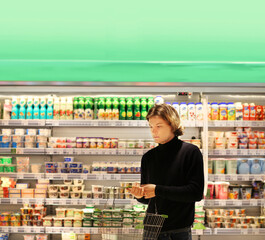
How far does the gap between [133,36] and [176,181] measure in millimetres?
1155

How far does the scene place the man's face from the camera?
1.96 metres

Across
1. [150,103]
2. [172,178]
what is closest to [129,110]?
[150,103]

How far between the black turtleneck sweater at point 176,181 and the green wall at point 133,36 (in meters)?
0.97

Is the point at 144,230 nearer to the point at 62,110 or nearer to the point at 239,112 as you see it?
the point at 62,110

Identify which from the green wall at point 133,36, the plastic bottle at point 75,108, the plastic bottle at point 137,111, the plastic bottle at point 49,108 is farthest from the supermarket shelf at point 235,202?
the green wall at point 133,36

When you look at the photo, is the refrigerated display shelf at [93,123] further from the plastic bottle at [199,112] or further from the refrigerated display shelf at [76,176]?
the refrigerated display shelf at [76,176]

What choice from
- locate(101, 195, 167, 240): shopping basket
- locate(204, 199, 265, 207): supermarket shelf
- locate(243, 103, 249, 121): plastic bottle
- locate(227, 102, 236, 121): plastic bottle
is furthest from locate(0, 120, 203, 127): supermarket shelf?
locate(101, 195, 167, 240): shopping basket

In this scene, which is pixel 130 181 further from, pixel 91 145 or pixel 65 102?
pixel 65 102

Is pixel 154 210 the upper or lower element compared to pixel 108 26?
lower

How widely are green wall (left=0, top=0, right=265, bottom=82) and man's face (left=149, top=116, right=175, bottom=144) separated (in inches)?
38.5

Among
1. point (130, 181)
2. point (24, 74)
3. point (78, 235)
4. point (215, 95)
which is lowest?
point (78, 235)

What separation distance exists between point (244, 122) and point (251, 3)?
12.6 feet

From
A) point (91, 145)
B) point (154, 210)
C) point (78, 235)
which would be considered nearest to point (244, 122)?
point (91, 145)

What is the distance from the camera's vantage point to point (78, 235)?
466cm
